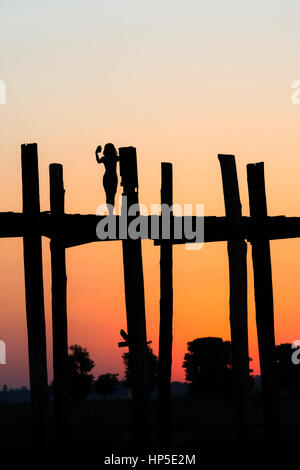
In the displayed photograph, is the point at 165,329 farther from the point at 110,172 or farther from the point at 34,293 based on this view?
the point at 34,293

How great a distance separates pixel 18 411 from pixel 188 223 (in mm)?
39651

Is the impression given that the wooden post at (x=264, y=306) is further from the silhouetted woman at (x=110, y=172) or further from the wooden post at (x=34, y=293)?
the wooden post at (x=34, y=293)

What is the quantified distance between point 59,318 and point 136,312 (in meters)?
1.25

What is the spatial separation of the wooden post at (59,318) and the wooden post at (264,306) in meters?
2.85

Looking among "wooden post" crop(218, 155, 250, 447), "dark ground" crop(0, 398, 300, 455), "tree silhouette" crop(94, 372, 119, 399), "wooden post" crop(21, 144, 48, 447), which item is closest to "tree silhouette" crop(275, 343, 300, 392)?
"tree silhouette" crop(94, 372, 119, 399)

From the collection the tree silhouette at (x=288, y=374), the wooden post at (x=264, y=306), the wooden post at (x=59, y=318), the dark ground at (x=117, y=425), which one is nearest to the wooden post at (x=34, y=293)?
the wooden post at (x=59, y=318)

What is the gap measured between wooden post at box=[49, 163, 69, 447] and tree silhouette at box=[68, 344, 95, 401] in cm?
5345

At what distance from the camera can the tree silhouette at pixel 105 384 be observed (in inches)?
A: 2761

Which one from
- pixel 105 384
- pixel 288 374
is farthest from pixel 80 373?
pixel 288 374

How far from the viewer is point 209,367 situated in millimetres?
78125

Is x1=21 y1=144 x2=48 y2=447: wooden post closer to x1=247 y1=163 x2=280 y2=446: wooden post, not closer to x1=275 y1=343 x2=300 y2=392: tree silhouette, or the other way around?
x1=247 y1=163 x2=280 y2=446: wooden post
